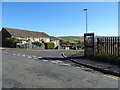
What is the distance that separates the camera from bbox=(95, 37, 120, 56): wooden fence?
392 inches

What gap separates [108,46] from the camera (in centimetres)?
1070

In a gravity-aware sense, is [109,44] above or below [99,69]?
above

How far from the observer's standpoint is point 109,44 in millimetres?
10633

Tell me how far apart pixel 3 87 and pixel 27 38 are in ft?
126

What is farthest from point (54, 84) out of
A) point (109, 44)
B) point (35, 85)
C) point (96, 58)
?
point (109, 44)

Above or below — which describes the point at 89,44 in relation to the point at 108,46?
above

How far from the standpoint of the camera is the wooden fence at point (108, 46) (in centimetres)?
996

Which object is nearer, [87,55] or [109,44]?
[109,44]

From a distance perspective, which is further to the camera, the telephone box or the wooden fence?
the telephone box

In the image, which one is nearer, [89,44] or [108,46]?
[108,46]

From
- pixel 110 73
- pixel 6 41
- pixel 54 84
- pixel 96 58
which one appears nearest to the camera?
pixel 54 84

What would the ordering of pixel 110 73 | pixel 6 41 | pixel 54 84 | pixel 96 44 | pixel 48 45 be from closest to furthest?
1. pixel 54 84
2. pixel 110 73
3. pixel 96 44
4. pixel 6 41
5. pixel 48 45

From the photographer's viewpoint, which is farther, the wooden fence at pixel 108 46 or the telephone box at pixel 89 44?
the telephone box at pixel 89 44

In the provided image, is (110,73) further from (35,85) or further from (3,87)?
(3,87)
